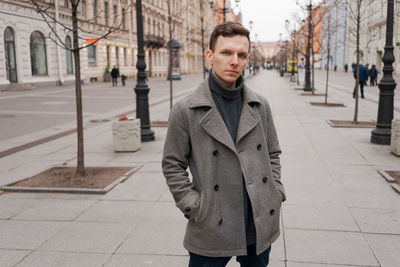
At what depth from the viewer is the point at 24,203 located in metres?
5.43

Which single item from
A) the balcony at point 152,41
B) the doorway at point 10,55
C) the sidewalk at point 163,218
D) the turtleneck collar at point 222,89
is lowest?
the sidewalk at point 163,218

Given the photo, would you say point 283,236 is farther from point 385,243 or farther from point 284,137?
point 284,137

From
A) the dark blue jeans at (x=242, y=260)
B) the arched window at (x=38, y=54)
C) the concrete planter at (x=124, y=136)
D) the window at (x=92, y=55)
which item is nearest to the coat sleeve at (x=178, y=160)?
the dark blue jeans at (x=242, y=260)

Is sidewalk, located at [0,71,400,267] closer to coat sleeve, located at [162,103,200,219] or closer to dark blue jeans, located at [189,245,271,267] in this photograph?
dark blue jeans, located at [189,245,271,267]

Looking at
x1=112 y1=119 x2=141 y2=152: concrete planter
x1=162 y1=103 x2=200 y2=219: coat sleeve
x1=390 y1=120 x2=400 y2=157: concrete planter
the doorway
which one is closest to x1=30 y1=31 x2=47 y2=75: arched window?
the doorway

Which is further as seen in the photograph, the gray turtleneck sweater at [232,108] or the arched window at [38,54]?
the arched window at [38,54]

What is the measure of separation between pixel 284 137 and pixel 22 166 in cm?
577

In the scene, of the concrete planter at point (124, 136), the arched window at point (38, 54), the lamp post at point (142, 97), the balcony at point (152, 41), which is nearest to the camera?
the concrete planter at point (124, 136)

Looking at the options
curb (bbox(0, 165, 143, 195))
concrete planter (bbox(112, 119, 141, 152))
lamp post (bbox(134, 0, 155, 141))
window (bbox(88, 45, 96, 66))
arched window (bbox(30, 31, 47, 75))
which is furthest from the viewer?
window (bbox(88, 45, 96, 66))

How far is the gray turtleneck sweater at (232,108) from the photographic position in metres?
2.16

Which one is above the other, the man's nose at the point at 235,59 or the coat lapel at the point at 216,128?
the man's nose at the point at 235,59

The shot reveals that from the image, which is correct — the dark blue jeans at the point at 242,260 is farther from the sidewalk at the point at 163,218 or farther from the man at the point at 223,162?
the sidewalk at the point at 163,218

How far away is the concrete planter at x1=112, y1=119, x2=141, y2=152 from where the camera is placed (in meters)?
8.49

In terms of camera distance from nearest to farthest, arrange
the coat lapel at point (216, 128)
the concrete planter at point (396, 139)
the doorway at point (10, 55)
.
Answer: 1. the coat lapel at point (216, 128)
2. the concrete planter at point (396, 139)
3. the doorway at point (10, 55)
